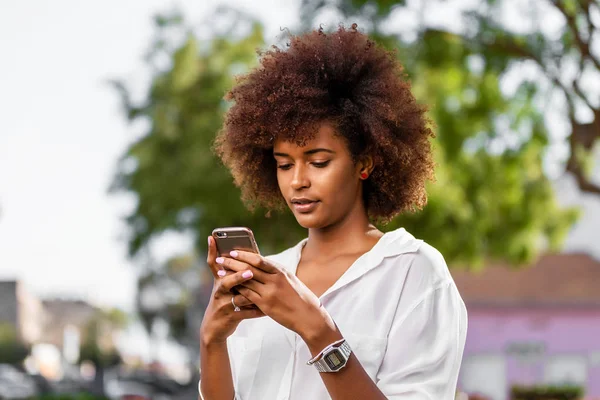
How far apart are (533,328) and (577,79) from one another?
903 inches

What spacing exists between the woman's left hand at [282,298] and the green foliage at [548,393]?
16060 millimetres

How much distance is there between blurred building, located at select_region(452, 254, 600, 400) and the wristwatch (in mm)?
32109

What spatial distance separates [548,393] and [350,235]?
16.2m

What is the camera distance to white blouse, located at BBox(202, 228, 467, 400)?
245 cm

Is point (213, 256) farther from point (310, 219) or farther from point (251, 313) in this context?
point (310, 219)

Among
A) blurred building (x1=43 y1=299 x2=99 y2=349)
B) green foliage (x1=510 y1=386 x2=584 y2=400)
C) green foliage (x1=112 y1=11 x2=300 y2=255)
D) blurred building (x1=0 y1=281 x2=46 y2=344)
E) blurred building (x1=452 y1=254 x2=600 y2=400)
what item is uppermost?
green foliage (x1=112 y1=11 x2=300 y2=255)

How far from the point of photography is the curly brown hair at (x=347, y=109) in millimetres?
2689

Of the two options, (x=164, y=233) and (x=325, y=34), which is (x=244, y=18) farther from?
(x=325, y=34)

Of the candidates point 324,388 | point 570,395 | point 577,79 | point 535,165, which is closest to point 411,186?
point 324,388

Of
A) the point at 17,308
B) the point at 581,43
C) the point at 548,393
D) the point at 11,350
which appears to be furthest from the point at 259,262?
the point at 17,308

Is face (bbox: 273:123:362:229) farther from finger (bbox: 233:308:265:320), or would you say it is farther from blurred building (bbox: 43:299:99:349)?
blurred building (bbox: 43:299:99:349)

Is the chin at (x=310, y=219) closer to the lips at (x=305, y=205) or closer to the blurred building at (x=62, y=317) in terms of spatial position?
the lips at (x=305, y=205)

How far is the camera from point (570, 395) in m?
A: 17.9

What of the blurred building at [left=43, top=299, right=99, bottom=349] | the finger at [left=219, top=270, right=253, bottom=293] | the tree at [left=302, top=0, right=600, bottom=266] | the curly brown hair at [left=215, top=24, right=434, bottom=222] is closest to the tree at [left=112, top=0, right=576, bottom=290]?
the tree at [left=302, top=0, right=600, bottom=266]
